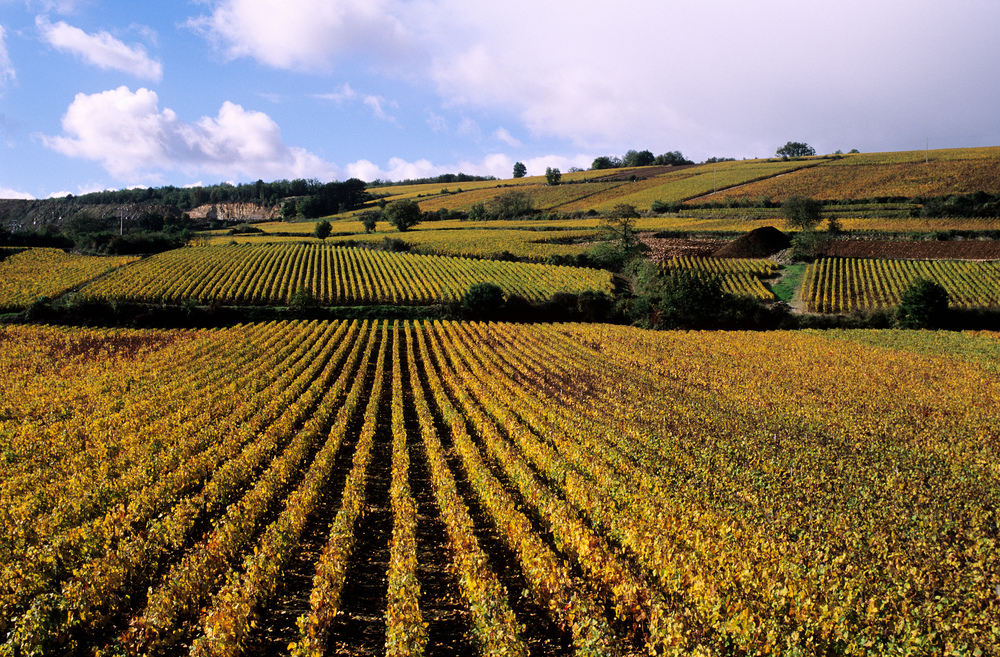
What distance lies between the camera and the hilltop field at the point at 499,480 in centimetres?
741

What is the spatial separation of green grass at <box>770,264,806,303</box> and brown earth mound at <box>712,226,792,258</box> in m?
5.81

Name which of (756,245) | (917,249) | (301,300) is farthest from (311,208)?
(917,249)

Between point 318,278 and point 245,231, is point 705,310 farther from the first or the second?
point 245,231

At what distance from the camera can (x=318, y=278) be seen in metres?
54.8

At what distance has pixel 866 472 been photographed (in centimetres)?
1243

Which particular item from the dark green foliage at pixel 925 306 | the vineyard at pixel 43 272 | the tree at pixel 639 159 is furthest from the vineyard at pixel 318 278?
the tree at pixel 639 159

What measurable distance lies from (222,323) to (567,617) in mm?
42854

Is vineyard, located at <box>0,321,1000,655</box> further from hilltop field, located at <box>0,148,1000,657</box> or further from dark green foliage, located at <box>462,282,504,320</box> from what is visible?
dark green foliage, located at <box>462,282,504,320</box>

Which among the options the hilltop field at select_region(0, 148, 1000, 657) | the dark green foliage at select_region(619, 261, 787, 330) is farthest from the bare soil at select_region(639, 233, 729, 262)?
A: the hilltop field at select_region(0, 148, 1000, 657)

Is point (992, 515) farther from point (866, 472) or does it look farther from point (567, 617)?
point (567, 617)

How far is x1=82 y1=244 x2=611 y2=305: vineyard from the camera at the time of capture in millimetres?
47594

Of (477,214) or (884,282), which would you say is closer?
(884,282)

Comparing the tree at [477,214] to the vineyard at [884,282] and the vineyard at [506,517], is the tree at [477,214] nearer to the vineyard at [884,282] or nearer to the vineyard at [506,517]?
the vineyard at [884,282]

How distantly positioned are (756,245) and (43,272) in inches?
3210
